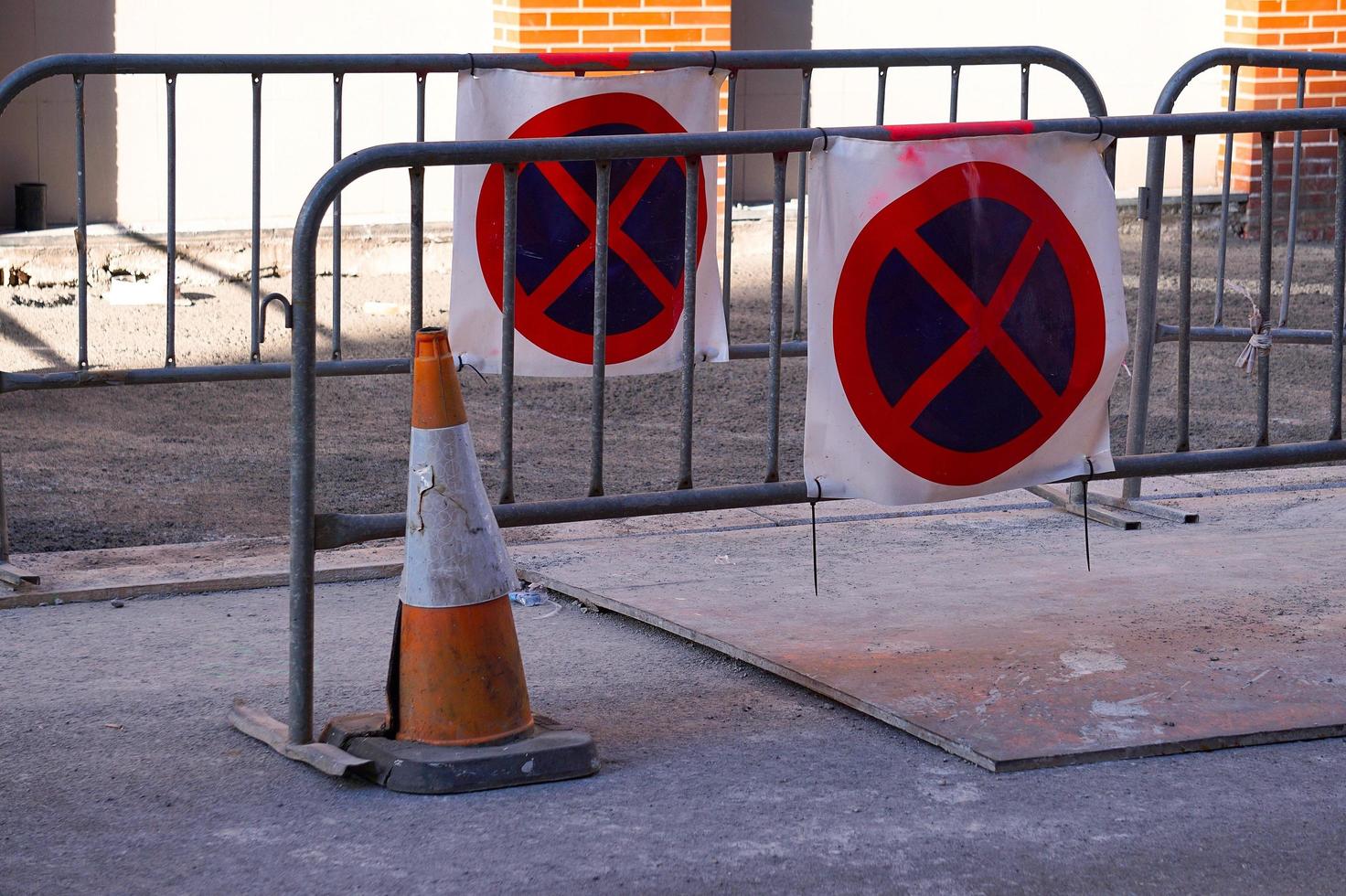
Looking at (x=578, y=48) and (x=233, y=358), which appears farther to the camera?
(x=578, y=48)

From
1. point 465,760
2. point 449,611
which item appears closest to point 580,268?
point 449,611

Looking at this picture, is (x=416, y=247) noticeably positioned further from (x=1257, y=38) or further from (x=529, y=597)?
(x=1257, y=38)

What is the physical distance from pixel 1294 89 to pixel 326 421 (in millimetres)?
7618

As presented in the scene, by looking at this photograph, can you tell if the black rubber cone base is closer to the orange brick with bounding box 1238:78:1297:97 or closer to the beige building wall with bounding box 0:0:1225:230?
the beige building wall with bounding box 0:0:1225:230

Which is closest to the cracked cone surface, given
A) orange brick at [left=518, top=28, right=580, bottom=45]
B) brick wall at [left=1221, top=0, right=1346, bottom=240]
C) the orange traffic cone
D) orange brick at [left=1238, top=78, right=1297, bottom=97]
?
the orange traffic cone

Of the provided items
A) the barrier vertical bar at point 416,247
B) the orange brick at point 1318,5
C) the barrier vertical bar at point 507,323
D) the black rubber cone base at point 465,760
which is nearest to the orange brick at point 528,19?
the orange brick at point 1318,5

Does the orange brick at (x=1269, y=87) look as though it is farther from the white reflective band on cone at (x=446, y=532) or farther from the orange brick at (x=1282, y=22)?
the white reflective band on cone at (x=446, y=532)

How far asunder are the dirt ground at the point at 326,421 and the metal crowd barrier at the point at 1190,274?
109 cm

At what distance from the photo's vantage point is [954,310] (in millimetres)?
4109

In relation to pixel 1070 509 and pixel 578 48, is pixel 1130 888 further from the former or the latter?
pixel 578 48

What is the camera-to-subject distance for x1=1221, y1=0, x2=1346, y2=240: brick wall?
12.1 m

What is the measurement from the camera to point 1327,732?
12.9 feet

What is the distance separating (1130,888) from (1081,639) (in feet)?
4.47

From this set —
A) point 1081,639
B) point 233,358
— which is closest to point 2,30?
point 233,358
